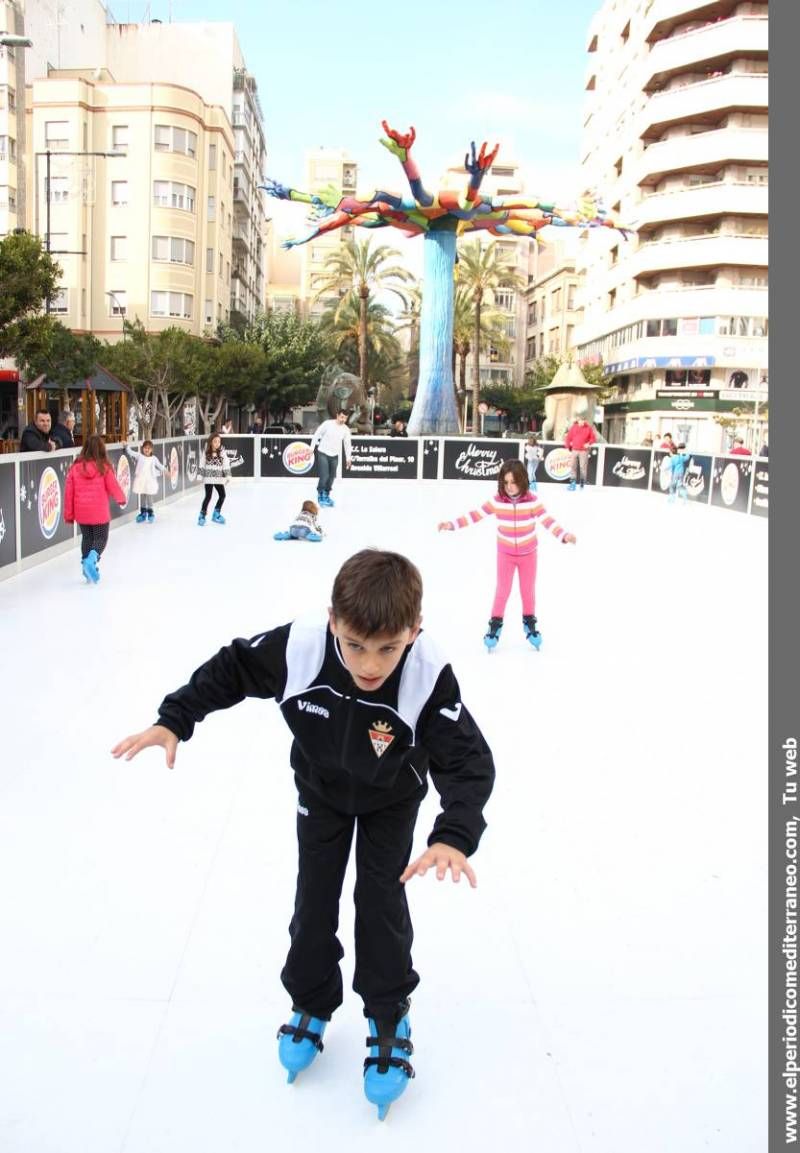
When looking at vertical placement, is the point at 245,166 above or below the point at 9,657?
above

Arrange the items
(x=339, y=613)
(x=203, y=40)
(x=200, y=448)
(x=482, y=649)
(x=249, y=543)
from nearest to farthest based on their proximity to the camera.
Answer: (x=339, y=613) → (x=482, y=649) → (x=249, y=543) → (x=200, y=448) → (x=203, y=40)

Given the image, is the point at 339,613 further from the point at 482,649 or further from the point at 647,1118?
the point at 482,649

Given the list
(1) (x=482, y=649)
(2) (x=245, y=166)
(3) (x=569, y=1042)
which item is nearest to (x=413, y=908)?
(3) (x=569, y=1042)

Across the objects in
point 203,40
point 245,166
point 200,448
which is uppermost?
point 203,40

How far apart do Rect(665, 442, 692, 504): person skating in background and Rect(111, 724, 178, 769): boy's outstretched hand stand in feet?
68.6

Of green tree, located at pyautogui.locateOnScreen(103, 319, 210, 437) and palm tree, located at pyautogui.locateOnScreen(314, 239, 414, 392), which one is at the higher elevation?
palm tree, located at pyautogui.locateOnScreen(314, 239, 414, 392)

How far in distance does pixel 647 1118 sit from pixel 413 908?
1.11 m

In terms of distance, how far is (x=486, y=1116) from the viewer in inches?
87.7

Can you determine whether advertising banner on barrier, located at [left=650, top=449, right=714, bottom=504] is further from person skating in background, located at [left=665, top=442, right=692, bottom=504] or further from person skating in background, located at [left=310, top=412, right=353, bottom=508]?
person skating in background, located at [left=310, top=412, right=353, bottom=508]

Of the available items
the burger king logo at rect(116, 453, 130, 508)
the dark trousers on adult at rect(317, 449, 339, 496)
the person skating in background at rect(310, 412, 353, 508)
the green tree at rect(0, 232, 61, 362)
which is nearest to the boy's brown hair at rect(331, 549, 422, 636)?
the burger king logo at rect(116, 453, 130, 508)

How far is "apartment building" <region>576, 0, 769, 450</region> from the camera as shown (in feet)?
152

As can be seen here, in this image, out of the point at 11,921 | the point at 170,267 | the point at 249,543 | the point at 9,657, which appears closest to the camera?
the point at 11,921

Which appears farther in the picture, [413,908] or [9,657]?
[9,657]

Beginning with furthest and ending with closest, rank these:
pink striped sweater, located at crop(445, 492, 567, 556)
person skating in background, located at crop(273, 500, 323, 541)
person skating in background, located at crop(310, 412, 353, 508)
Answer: person skating in background, located at crop(310, 412, 353, 508) → person skating in background, located at crop(273, 500, 323, 541) → pink striped sweater, located at crop(445, 492, 567, 556)
